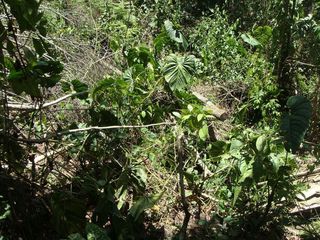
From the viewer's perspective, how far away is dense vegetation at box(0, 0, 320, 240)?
10.2 feet

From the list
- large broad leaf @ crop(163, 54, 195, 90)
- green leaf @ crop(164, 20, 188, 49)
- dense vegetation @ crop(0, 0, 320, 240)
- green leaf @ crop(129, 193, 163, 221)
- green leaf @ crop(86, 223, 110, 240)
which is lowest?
green leaf @ crop(86, 223, 110, 240)

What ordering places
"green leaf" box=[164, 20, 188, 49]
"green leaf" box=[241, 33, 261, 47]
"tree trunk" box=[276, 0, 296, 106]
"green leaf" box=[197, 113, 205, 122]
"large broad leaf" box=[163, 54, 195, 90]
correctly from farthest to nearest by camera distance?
1. "green leaf" box=[241, 33, 261, 47]
2. "tree trunk" box=[276, 0, 296, 106]
3. "green leaf" box=[164, 20, 188, 49]
4. "large broad leaf" box=[163, 54, 195, 90]
5. "green leaf" box=[197, 113, 205, 122]

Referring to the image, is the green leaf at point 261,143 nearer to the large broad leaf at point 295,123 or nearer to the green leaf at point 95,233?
the large broad leaf at point 295,123

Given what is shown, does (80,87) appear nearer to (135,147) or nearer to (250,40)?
(135,147)

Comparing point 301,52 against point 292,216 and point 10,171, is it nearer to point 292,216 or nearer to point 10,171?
point 292,216

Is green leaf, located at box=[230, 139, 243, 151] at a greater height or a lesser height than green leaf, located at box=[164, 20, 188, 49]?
lesser

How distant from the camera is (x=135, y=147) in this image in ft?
12.7

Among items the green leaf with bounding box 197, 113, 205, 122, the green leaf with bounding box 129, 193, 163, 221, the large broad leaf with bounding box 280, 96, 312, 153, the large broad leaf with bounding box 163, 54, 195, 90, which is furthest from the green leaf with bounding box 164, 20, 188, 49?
the green leaf with bounding box 129, 193, 163, 221

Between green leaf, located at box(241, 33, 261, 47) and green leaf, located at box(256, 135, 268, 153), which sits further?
green leaf, located at box(241, 33, 261, 47)

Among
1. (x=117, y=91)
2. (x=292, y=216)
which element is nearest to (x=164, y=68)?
(x=117, y=91)

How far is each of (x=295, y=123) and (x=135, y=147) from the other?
130 centimetres

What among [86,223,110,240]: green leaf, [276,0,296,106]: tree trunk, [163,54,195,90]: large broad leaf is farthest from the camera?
[276,0,296,106]: tree trunk

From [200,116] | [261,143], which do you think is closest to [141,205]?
[200,116]

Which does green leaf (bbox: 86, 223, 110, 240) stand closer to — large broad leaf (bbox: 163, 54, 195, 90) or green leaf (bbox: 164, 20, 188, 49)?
large broad leaf (bbox: 163, 54, 195, 90)
